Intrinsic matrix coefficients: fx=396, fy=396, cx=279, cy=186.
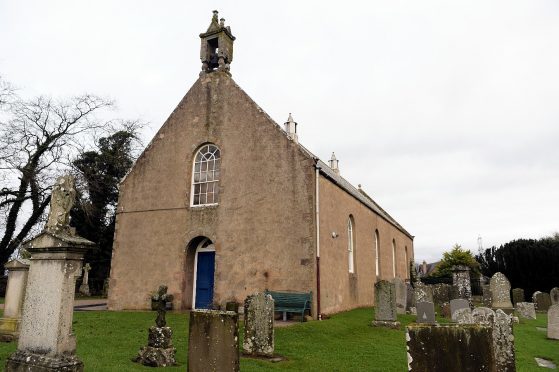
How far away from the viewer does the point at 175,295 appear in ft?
55.0

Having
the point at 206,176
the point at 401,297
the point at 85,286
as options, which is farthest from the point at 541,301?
the point at 85,286

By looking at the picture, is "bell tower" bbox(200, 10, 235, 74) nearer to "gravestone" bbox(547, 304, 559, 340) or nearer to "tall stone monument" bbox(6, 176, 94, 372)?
"tall stone monument" bbox(6, 176, 94, 372)

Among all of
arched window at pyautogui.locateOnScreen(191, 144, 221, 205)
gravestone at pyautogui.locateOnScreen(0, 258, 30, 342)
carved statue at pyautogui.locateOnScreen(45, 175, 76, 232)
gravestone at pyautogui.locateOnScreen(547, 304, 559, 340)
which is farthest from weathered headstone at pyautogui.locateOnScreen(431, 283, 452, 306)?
carved statue at pyautogui.locateOnScreen(45, 175, 76, 232)

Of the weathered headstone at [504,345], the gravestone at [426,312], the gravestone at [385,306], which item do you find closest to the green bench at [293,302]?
the gravestone at [385,306]

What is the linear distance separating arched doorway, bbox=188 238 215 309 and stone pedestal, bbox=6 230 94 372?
33.7ft

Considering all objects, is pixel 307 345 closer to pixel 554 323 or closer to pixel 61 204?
pixel 61 204

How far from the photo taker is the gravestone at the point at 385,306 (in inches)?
544

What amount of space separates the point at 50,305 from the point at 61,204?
1.90 m

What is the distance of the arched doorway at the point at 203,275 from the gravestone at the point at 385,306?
22.8 ft

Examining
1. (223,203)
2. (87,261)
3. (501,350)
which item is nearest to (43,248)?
(501,350)

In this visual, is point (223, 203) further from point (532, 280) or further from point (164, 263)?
point (532, 280)

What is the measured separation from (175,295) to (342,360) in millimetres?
9709

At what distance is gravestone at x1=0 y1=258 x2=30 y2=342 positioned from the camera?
34.0 ft

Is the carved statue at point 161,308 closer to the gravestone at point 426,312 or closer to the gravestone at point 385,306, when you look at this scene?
the gravestone at point 426,312
